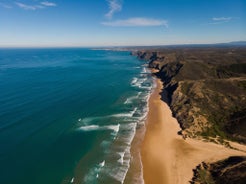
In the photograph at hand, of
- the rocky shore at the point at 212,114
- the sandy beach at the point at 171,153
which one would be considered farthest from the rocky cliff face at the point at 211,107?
the sandy beach at the point at 171,153

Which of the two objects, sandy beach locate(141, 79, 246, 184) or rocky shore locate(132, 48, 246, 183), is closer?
sandy beach locate(141, 79, 246, 184)

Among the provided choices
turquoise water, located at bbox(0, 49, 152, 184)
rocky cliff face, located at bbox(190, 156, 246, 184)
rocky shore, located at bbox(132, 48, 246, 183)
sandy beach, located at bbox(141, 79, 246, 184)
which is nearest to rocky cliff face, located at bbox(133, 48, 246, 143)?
rocky shore, located at bbox(132, 48, 246, 183)

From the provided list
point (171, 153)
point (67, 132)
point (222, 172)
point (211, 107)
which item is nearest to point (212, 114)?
point (211, 107)

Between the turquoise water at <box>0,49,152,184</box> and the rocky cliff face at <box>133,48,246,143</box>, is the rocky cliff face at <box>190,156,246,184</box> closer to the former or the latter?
the rocky cliff face at <box>133,48,246,143</box>

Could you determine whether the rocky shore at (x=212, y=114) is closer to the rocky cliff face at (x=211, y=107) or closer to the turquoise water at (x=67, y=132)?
the rocky cliff face at (x=211, y=107)

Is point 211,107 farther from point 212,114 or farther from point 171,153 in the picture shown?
point 171,153

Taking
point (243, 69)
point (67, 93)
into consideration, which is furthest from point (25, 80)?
point (243, 69)

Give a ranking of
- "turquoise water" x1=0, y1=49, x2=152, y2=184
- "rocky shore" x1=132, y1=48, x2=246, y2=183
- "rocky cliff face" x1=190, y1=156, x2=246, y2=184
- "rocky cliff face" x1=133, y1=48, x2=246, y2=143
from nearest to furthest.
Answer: "rocky cliff face" x1=190, y1=156, x2=246, y2=184
"turquoise water" x1=0, y1=49, x2=152, y2=184
"rocky shore" x1=132, y1=48, x2=246, y2=183
"rocky cliff face" x1=133, y1=48, x2=246, y2=143

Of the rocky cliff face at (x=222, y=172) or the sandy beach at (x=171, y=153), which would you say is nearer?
the rocky cliff face at (x=222, y=172)

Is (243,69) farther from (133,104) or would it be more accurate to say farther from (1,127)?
(1,127)
